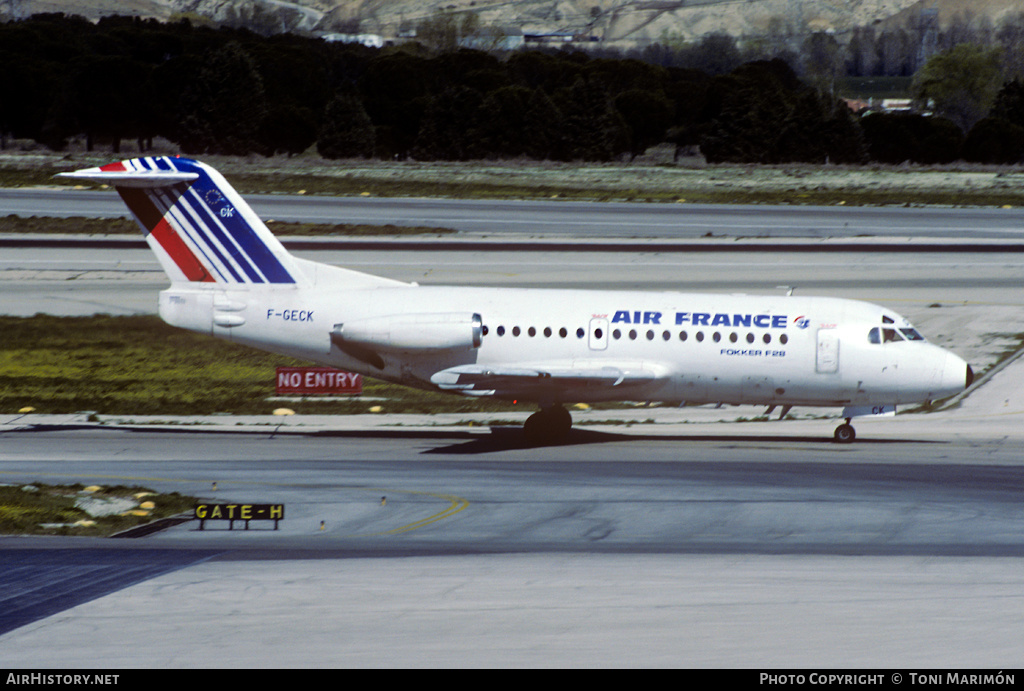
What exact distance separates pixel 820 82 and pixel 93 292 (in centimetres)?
15873

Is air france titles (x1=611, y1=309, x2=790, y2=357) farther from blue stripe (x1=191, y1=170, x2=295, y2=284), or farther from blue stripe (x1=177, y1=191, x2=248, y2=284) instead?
blue stripe (x1=177, y1=191, x2=248, y2=284)

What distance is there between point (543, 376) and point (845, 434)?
793 centimetres

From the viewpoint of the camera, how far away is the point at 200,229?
2941 cm

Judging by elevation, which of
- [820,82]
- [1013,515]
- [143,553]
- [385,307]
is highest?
[820,82]

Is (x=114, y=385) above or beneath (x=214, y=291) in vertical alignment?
beneath

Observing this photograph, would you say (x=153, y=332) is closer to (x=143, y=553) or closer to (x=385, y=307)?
(x=385, y=307)

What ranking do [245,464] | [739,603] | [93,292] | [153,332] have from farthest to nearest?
[93,292] → [153,332] → [245,464] → [739,603]

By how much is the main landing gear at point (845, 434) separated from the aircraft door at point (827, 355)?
182 cm

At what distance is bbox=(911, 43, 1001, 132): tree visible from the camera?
141 meters

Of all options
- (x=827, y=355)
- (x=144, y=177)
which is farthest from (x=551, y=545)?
(x=144, y=177)

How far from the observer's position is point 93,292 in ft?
147

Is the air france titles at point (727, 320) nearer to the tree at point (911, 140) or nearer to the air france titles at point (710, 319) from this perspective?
the air france titles at point (710, 319)
